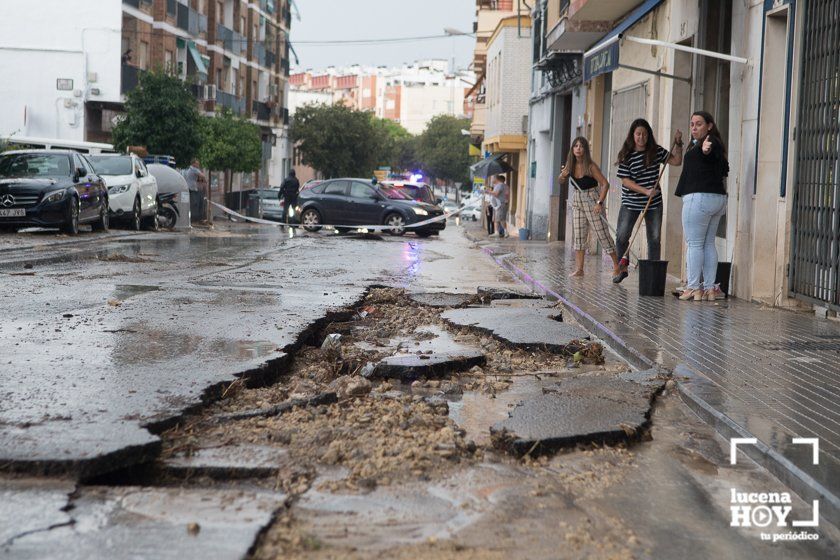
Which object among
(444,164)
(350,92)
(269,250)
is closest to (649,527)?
(269,250)

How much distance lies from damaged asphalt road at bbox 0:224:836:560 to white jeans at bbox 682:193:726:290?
2592 mm

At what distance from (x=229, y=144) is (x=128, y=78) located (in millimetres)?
6208

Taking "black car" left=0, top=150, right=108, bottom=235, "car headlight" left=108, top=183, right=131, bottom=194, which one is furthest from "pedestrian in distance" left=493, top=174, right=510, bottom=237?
"black car" left=0, top=150, right=108, bottom=235

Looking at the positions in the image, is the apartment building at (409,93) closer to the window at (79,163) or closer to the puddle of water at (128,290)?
the window at (79,163)

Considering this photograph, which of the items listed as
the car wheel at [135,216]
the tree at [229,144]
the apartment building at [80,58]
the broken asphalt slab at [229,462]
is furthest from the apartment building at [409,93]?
the broken asphalt slab at [229,462]

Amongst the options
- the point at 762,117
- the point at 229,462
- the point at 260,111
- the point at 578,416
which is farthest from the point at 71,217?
the point at 260,111

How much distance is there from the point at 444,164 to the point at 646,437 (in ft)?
384

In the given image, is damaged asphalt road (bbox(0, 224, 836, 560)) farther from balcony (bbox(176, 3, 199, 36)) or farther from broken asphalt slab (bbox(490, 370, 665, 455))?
balcony (bbox(176, 3, 199, 36))

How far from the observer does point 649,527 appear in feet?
12.1

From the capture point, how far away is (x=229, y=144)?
4759 centimetres

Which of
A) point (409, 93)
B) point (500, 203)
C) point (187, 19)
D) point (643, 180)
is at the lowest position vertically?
point (500, 203)

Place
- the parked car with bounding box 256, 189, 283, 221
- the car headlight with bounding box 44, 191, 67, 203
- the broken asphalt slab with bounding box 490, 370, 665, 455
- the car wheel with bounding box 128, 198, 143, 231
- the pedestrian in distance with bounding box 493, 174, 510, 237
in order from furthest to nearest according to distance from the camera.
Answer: the parked car with bounding box 256, 189, 283, 221
the pedestrian in distance with bounding box 493, 174, 510, 237
the car wheel with bounding box 128, 198, 143, 231
the car headlight with bounding box 44, 191, 67, 203
the broken asphalt slab with bounding box 490, 370, 665, 455

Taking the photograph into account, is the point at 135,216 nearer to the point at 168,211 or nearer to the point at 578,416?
the point at 168,211

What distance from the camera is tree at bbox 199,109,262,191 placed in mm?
46781
